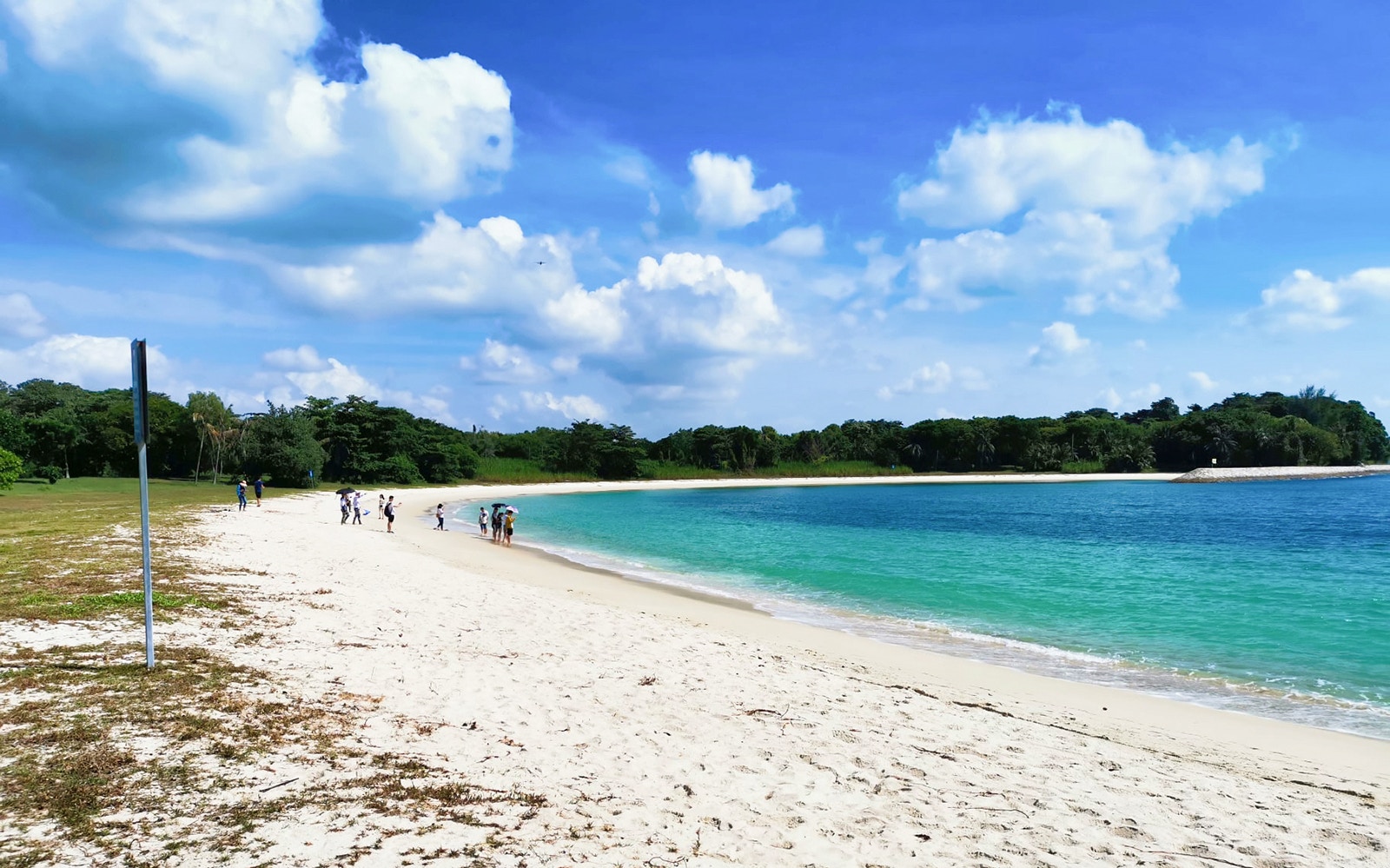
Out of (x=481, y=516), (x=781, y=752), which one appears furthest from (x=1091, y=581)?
(x=481, y=516)

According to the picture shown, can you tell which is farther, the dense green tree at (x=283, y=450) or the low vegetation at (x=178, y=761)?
the dense green tree at (x=283, y=450)

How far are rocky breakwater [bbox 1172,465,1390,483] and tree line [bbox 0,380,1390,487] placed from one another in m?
2.97

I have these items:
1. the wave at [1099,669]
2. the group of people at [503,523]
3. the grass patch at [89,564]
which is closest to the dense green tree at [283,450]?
the grass patch at [89,564]

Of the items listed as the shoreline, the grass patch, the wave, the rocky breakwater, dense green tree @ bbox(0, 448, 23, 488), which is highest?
dense green tree @ bbox(0, 448, 23, 488)

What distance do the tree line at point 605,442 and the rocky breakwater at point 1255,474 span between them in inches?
117

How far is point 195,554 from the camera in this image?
17.2 metres

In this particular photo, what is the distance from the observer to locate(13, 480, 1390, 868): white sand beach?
4859 millimetres

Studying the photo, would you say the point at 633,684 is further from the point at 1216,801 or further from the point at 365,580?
the point at 365,580

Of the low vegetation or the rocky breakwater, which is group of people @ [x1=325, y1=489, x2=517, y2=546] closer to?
the low vegetation

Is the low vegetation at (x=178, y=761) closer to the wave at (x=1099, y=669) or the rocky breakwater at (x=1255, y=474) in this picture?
the wave at (x=1099, y=669)

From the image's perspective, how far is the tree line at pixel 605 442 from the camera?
64.8 metres

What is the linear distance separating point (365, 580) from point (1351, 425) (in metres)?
167

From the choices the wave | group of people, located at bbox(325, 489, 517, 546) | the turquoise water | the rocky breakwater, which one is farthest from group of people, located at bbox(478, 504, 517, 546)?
the rocky breakwater

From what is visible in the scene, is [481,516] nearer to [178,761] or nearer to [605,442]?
[178,761]
